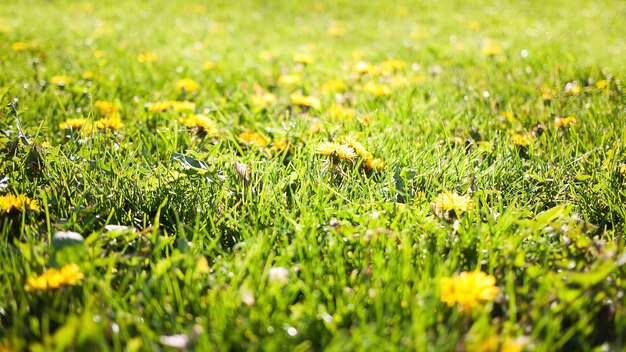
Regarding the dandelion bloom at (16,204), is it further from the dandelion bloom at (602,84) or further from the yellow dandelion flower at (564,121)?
the dandelion bloom at (602,84)

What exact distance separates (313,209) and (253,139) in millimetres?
688

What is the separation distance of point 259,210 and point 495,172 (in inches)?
34.2

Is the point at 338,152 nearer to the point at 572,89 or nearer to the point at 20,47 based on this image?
the point at 572,89

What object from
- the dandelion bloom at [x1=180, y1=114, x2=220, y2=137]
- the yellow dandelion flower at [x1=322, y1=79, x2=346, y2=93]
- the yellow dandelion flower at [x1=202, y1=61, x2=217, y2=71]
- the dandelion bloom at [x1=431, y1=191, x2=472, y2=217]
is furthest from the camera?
the yellow dandelion flower at [x1=202, y1=61, x2=217, y2=71]

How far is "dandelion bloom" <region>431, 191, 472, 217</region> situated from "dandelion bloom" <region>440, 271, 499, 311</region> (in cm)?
38

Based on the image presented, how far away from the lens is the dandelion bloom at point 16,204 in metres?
1.40

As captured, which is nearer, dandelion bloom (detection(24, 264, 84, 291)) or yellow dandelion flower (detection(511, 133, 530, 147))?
dandelion bloom (detection(24, 264, 84, 291))

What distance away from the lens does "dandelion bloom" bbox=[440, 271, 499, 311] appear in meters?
1.08

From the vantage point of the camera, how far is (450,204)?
1511mm

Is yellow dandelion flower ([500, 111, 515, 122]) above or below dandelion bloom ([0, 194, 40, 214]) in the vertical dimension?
below

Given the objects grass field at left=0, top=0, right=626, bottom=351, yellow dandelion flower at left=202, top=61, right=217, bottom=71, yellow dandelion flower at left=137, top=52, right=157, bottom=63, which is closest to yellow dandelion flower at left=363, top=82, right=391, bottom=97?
grass field at left=0, top=0, right=626, bottom=351

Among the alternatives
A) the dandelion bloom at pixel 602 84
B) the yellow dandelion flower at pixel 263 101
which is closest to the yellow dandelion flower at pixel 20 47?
the yellow dandelion flower at pixel 263 101

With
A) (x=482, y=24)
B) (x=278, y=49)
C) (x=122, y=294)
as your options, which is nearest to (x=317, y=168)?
(x=122, y=294)

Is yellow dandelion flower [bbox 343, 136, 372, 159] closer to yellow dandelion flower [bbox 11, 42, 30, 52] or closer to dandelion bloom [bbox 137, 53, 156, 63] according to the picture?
dandelion bloom [bbox 137, 53, 156, 63]
